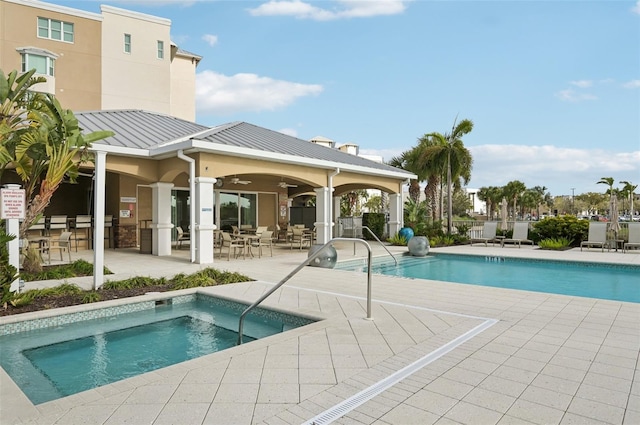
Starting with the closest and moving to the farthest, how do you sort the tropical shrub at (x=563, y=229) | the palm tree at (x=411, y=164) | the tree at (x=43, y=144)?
1. the tree at (x=43, y=144)
2. the tropical shrub at (x=563, y=229)
3. the palm tree at (x=411, y=164)

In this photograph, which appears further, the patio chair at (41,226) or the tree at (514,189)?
the tree at (514,189)

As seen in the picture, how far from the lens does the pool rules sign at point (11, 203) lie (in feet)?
23.2

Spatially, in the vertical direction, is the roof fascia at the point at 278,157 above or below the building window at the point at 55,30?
below

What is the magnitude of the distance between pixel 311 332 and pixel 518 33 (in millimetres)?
11068

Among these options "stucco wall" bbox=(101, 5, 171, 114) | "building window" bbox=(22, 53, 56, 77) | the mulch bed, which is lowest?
the mulch bed

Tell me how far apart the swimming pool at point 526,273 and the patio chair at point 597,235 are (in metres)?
4.61

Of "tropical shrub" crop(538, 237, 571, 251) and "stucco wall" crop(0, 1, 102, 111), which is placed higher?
"stucco wall" crop(0, 1, 102, 111)

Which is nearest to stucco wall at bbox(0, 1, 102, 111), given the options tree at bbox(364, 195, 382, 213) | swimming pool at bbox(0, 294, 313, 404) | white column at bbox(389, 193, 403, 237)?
white column at bbox(389, 193, 403, 237)

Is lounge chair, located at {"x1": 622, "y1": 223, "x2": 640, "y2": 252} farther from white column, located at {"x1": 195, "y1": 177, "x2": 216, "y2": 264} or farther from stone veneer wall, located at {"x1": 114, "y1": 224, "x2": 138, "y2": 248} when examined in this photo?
stone veneer wall, located at {"x1": 114, "y1": 224, "x2": 138, "y2": 248}

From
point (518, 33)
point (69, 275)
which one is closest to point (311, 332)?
point (69, 275)

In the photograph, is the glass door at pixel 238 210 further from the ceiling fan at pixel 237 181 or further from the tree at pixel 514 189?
the tree at pixel 514 189

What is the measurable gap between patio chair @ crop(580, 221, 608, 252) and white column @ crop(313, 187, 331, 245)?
10642mm

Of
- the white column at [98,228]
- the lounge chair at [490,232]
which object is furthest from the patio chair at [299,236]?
the white column at [98,228]

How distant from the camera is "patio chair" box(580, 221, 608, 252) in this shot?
690 inches
